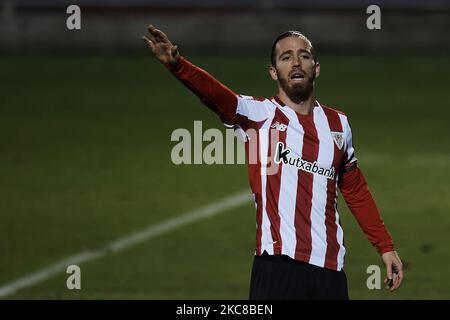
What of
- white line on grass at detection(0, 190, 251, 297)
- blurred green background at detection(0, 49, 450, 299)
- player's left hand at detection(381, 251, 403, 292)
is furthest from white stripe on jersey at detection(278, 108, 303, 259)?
white line on grass at detection(0, 190, 251, 297)

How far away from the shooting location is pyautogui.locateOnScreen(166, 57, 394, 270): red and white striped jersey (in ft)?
21.3

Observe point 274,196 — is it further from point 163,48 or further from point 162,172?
point 162,172

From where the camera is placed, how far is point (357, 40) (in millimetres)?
19562

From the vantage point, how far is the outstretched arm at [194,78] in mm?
6086

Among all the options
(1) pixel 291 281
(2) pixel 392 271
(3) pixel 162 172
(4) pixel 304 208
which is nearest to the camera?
(1) pixel 291 281

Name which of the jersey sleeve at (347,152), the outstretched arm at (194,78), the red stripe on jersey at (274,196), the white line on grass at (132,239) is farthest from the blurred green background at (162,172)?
the outstretched arm at (194,78)

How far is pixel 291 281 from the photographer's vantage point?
6.43 metres

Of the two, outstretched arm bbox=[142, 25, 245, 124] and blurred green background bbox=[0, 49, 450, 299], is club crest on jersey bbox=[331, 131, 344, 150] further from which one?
blurred green background bbox=[0, 49, 450, 299]

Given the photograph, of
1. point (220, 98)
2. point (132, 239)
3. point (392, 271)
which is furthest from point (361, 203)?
point (132, 239)

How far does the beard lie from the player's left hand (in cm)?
98

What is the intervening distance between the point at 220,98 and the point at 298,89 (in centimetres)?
46

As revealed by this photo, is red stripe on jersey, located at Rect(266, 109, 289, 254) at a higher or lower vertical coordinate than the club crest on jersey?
lower

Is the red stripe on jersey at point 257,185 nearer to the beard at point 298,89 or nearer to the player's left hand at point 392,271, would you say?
the beard at point 298,89

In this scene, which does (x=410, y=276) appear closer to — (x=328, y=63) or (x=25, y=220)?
(x=25, y=220)
